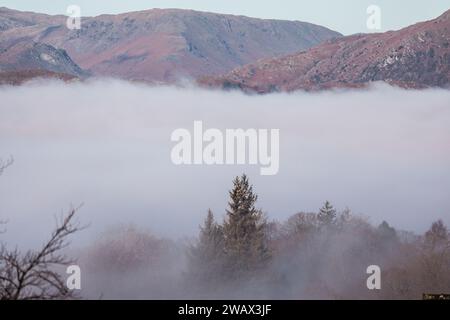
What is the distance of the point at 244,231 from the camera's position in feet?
244

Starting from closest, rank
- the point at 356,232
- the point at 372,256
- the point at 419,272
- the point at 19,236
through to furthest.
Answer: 1. the point at 419,272
2. the point at 372,256
3. the point at 356,232
4. the point at 19,236

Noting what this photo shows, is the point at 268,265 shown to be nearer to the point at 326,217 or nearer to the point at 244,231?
the point at 244,231

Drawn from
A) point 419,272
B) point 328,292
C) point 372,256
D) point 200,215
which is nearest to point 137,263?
point 372,256

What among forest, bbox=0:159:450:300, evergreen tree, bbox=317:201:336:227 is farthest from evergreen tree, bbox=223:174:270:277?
evergreen tree, bbox=317:201:336:227

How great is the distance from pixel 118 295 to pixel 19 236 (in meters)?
94.2

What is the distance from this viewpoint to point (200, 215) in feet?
643

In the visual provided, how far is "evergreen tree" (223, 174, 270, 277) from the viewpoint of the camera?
238 ft

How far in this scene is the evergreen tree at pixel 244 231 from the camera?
72.5 m

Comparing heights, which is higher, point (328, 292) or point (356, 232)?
point (356, 232)

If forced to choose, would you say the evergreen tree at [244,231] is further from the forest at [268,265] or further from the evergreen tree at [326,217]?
the evergreen tree at [326,217]

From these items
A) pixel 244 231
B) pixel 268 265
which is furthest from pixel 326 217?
pixel 244 231

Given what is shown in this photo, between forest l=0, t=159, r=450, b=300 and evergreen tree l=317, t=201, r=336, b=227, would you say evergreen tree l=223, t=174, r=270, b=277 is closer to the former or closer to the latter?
forest l=0, t=159, r=450, b=300
